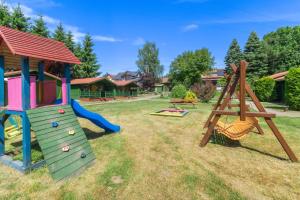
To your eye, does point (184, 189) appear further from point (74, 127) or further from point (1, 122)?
point (1, 122)

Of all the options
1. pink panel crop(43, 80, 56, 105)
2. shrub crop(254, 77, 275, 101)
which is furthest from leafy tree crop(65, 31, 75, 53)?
pink panel crop(43, 80, 56, 105)

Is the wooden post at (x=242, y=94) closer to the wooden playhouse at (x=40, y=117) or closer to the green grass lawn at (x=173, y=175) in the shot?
the green grass lawn at (x=173, y=175)

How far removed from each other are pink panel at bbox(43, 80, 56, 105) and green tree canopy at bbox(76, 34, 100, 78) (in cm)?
3297

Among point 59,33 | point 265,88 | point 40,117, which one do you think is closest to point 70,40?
point 59,33

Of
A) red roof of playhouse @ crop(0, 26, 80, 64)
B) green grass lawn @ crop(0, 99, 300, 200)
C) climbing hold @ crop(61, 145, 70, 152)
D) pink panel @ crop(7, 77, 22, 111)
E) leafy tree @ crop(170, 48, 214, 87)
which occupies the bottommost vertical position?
green grass lawn @ crop(0, 99, 300, 200)

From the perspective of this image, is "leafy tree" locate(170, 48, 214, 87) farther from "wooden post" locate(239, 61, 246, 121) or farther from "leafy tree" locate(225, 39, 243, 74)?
"wooden post" locate(239, 61, 246, 121)

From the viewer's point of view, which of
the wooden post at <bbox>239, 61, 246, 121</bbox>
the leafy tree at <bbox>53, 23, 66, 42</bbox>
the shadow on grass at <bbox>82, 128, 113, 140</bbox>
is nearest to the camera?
the wooden post at <bbox>239, 61, 246, 121</bbox>

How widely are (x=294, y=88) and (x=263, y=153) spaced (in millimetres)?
11597

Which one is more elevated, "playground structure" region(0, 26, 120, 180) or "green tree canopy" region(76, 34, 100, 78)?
"green tree canopy" region(76, 34, 100, 78)

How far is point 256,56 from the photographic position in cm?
3472

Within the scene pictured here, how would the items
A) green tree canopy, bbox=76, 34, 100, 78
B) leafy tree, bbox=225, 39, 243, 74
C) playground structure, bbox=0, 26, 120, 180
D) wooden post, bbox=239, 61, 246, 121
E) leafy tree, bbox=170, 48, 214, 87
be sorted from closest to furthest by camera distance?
playground structure, bbox=0, 26, 120, 180
wooden post, bbox=239, 61, 246, 121
leafy tree, bbox=170, 48, 214, 87
green tree canopy, bbox=76, 34, 100, 78
leafy tree, bbox=225, 39, 243, 74

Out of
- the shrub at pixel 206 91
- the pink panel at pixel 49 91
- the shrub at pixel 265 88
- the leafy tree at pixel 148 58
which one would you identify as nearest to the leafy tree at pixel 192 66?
the shrub at pixel 265 88

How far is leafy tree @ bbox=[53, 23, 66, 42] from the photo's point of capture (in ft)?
106

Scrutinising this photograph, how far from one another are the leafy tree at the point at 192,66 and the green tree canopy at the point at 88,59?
1641cm
